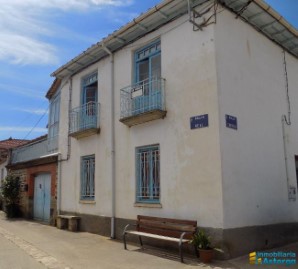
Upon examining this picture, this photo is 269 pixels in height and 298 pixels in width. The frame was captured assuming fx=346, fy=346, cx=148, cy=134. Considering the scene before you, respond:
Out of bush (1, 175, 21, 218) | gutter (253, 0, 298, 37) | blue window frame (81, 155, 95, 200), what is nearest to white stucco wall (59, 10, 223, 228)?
blue window frame (81, 155, 95, 200)

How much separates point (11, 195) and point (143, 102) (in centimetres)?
1063

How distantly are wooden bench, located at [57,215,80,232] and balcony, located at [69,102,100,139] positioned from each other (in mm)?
2831

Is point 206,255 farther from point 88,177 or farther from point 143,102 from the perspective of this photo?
point 88,177

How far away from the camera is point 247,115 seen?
28.2 feet

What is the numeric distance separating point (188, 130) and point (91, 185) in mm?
4775

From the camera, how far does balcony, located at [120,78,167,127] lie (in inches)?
356

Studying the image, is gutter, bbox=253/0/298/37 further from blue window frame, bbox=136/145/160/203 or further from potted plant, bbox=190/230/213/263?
potted plant, bbox=190/230/213/263

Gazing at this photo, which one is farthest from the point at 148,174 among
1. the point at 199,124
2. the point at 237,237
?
the point at 237,237

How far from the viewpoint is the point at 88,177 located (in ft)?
38.9

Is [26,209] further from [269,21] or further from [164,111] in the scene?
[269,21]

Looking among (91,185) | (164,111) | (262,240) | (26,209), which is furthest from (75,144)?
(262,240)

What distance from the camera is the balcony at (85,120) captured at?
1142cm

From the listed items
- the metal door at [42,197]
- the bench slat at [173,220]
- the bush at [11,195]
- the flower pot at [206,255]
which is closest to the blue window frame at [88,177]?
the bench slat at [173,220]

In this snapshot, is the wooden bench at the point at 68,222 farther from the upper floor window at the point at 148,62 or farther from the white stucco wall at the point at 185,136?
the upper floor window at the point at 148,62
